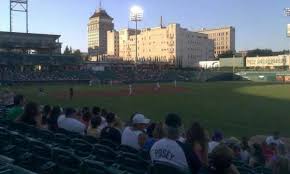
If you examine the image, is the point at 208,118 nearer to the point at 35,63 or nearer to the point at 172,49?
the point at 35,63

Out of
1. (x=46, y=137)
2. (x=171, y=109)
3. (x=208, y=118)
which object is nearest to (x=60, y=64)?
(x=171, y=109)

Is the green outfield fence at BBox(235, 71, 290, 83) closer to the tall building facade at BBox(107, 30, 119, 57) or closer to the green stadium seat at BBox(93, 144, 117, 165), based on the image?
the green stadium seat at BBox(93, 144, 117, 165)

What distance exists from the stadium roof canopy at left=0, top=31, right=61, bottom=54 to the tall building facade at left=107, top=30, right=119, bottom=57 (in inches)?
4185

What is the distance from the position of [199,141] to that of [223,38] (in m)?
188

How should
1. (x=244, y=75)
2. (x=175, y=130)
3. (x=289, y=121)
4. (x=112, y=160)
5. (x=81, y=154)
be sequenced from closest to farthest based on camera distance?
(x=175, y=130) < (x=112, y=160) < (x=81, y=154) < (x=289, y=121) < (x=244, y=75)

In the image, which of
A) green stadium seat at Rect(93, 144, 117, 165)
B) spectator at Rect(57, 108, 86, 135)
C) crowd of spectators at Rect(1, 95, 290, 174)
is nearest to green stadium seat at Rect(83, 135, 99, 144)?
crowd of spectators at Rect(1, 95, 290, 174)

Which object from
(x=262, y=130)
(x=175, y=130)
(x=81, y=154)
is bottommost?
(x=262, y=130)

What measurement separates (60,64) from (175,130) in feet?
250

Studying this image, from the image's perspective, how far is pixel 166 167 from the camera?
4.38 meters

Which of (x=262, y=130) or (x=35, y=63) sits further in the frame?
(x=35, y=63)

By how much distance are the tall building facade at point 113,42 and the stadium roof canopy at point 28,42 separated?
106297 mm

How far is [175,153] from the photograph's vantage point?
4.71 m

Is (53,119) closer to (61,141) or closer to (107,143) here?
(61,141)

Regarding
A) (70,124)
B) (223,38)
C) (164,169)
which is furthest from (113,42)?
(164,169)
